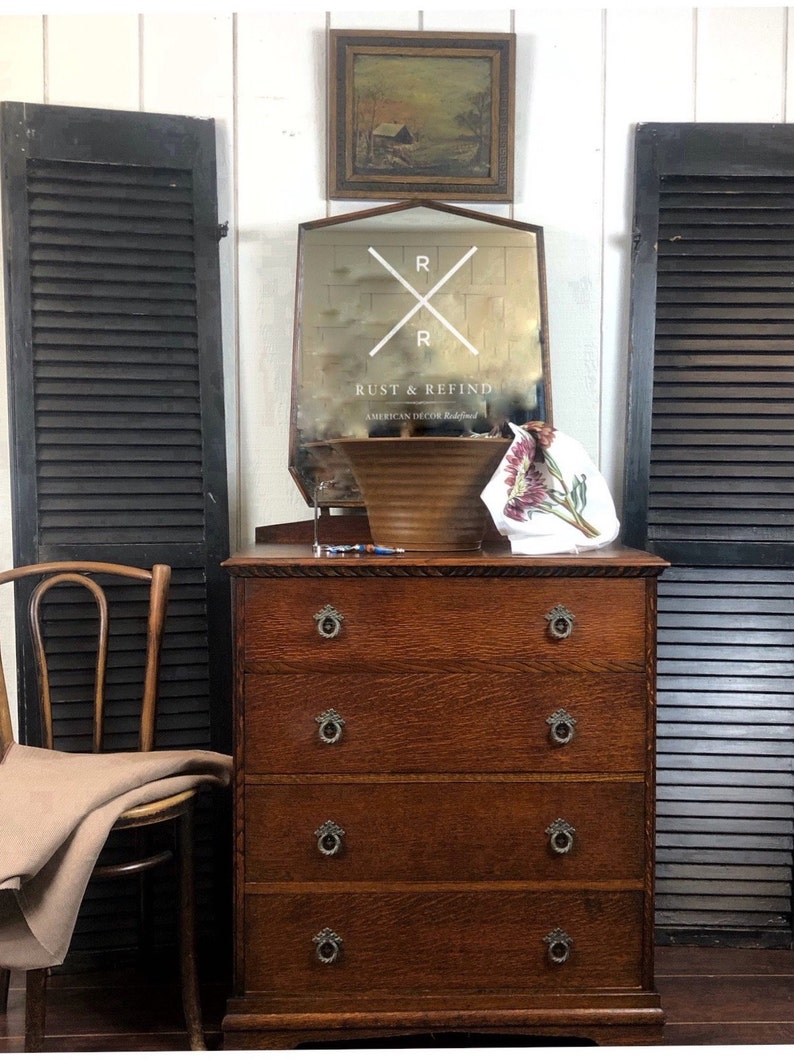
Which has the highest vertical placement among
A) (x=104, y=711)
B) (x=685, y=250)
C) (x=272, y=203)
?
(x=272, y=203)

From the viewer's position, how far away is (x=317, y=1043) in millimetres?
1969

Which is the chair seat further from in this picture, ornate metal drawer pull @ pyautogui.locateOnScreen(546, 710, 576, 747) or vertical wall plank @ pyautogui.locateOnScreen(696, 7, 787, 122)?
vertical wall plank @ pyautogui.locateOnScreen(696, 7, 787, 122)

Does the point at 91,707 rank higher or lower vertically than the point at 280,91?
lower

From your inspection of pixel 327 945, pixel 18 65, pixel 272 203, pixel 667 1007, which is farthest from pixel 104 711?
pixel 18 65

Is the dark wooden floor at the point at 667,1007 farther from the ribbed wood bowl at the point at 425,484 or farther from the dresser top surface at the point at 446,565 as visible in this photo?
the ribbed wood bowl at the point at 425,484

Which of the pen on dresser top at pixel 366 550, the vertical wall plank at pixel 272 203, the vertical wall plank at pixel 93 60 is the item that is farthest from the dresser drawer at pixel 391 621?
the vertical wall plank at pixel 93 60

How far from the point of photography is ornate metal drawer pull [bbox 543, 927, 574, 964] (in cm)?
179

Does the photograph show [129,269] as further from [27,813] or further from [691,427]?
[691,427]

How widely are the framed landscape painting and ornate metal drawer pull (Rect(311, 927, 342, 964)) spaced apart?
5.36ft

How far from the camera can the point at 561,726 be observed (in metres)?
1.79

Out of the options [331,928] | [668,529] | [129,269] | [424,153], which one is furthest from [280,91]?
[331,928]

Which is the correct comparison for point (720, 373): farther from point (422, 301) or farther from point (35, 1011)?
point (35, 1011)

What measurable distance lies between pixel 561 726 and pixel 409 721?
288 mm

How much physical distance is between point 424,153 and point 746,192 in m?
0.77
